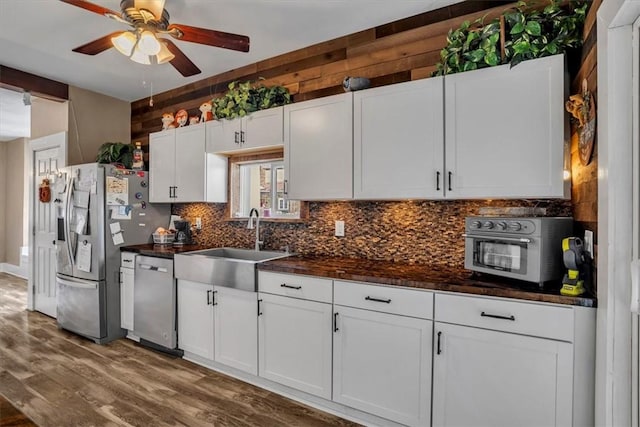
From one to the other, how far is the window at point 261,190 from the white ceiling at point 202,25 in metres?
1.02

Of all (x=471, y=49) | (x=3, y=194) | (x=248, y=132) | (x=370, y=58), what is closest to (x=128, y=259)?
(x=248, y=132)

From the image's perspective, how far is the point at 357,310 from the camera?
2164mm

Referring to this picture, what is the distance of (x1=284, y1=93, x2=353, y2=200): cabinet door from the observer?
2.54 m

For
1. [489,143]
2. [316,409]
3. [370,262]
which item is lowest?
[316,409]

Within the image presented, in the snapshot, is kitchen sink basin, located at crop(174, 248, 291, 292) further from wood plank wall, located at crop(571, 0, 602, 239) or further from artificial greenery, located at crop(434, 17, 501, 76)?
wood plank wall, located at crop(571, 0, 602, 239)

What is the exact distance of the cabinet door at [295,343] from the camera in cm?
229

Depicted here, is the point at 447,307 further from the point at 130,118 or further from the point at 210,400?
the point at 130,118

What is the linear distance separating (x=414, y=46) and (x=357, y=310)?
1933 millimetres

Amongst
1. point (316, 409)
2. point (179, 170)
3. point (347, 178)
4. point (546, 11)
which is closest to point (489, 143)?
point (546, 11)

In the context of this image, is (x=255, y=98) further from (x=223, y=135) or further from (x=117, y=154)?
(x=117, y=154)

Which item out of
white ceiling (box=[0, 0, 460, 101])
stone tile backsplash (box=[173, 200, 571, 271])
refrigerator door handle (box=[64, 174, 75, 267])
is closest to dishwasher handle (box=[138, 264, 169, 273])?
stone tile backsplash (box=[173, 200, 571, 271])

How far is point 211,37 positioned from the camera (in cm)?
222

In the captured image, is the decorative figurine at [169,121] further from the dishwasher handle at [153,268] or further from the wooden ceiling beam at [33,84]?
the dishwasher handle at [153,268]

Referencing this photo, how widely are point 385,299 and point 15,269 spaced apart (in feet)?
25.1
